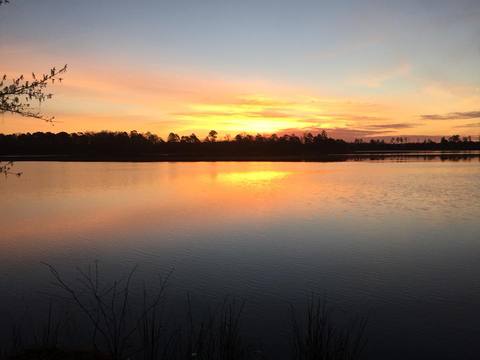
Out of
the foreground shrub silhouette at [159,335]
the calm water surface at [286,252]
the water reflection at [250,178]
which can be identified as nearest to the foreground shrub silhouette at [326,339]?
the foreground shrub silhouette at [159,335]

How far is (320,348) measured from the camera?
13.0 ft

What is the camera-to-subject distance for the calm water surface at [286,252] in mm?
5641

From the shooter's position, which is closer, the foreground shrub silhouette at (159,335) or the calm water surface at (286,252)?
the foreground shrub silhouette at (159,335)

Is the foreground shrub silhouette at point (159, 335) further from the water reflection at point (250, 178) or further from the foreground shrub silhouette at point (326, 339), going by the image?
the water reflection at point (250, 178)

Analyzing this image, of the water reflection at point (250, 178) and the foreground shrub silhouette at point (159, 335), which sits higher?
the water reflection at point (250, 178)

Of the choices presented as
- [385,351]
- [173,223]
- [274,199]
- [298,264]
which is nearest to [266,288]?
[298,264]

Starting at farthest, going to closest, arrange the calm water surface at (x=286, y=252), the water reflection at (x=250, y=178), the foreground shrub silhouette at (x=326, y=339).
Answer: the water reflection at (x=250, y=178) < the calm water surface at (x=286, y=252) < the foreground shrub silhouette at (x=326, y=339)

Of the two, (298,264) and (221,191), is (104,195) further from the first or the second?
(298,264)

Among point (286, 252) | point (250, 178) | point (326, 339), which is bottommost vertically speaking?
point (326, 339)

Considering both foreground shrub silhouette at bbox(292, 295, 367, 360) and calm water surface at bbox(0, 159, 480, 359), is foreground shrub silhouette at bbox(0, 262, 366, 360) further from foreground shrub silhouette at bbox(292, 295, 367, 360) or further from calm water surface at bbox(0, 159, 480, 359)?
calm water surface at bbox(0, 159, 480, 359)

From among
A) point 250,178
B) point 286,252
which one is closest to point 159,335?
point 286,252

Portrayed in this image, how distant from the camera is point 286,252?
8953 millimetres

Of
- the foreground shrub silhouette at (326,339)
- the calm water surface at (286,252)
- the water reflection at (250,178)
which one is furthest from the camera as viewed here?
the water reflection at (250,178)

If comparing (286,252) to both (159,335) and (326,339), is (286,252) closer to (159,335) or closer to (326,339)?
(326,339)
